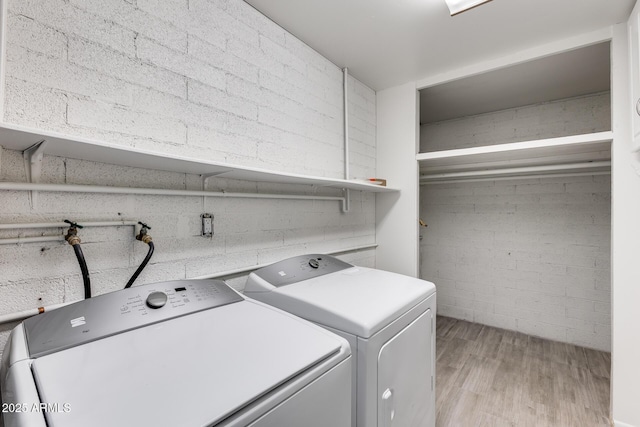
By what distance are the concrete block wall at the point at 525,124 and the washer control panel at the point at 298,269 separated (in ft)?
8.52

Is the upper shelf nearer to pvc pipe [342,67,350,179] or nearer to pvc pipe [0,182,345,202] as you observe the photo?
pvc pipe [0,182,345,202]

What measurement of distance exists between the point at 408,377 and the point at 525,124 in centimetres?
312

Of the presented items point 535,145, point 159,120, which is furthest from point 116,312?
Result: point 535,145

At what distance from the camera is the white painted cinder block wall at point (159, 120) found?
3.23 ft

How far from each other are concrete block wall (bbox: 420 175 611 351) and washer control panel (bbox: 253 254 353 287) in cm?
224

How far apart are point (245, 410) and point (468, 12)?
2200mm

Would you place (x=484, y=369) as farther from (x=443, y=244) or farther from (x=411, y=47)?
(x=411, y=47)

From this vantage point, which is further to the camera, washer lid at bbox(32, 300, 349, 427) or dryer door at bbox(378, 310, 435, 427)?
dryer door at bbox(378, 310, 435, 427)

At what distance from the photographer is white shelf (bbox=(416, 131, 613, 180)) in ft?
6.32

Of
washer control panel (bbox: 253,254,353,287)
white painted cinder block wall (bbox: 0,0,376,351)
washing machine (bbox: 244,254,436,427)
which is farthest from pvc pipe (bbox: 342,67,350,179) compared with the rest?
washing machine (bbox: 244,254,436,427)

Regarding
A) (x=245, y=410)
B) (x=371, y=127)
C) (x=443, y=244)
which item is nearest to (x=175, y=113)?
(x=245, y=410)

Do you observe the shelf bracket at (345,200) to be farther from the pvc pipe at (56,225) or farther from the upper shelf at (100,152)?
the pvc pipe at (56,225)

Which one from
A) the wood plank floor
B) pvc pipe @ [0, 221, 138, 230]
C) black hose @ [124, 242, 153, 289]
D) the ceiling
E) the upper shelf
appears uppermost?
the ceiling

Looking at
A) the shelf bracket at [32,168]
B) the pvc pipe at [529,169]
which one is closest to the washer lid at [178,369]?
the shelf bracket at [32,168]
